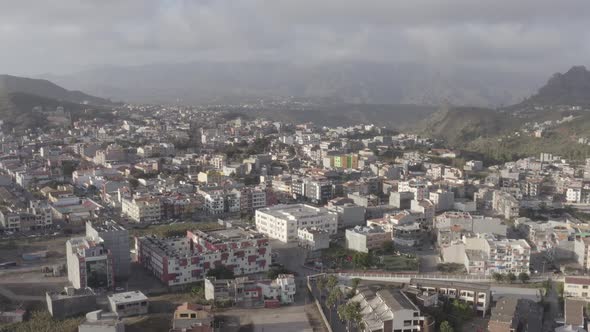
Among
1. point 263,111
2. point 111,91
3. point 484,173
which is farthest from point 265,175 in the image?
point 111,91

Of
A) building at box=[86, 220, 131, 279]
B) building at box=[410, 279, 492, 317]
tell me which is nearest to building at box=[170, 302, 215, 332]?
building at box=[86, 220, 131, 279]

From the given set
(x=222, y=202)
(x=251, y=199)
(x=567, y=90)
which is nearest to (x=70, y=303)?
(x=222, y=202)

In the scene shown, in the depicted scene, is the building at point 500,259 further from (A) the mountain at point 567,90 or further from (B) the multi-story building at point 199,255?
(A) the mountain at point 567,90

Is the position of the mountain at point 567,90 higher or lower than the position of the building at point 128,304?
higher

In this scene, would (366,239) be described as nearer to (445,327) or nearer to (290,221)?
(290,221)

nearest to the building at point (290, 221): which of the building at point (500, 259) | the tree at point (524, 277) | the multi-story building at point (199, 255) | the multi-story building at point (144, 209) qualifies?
the multi-story building at point (199, 255)

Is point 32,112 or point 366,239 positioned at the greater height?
point 32,112

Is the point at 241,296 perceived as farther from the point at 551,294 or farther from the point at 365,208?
the point at 365,208
